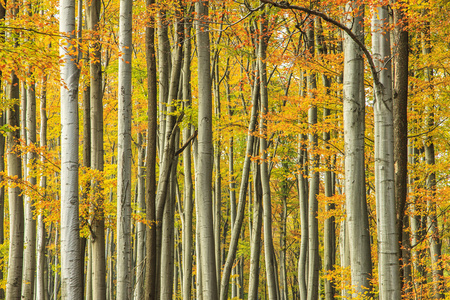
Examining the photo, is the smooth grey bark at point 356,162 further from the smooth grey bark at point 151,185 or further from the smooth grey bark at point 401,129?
the smooth grey bark at point 151,185

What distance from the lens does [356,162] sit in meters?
5.24

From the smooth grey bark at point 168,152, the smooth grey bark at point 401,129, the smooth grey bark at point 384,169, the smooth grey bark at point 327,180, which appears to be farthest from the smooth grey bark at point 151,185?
the smooth grey bark at point 384,169

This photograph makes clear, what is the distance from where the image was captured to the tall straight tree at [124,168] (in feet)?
21.2

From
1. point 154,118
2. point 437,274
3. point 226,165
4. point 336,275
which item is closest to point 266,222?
point 336,275

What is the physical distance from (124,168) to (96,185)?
2.47 metres

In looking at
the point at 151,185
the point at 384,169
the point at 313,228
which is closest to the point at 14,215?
the point at 151,185

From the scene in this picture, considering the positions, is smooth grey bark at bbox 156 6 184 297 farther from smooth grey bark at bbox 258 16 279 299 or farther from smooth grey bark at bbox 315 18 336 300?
smooth grey bark at bbox 315 18 336 300

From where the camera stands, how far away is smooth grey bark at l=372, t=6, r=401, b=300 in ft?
14.7

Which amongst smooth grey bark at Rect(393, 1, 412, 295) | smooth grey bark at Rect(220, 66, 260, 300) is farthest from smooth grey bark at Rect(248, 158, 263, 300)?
smooth grey bark at Rect(393, 1, 412, 295)

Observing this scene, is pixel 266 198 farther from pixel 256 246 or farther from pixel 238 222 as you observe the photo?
pixel 256 246

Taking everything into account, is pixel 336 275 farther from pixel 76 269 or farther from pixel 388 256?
pixel 76 269

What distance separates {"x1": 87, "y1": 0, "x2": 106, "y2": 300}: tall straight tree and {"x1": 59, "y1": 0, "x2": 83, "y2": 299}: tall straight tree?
329cm

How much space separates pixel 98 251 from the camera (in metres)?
8.66

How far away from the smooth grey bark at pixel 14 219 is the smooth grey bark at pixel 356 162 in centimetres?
672
